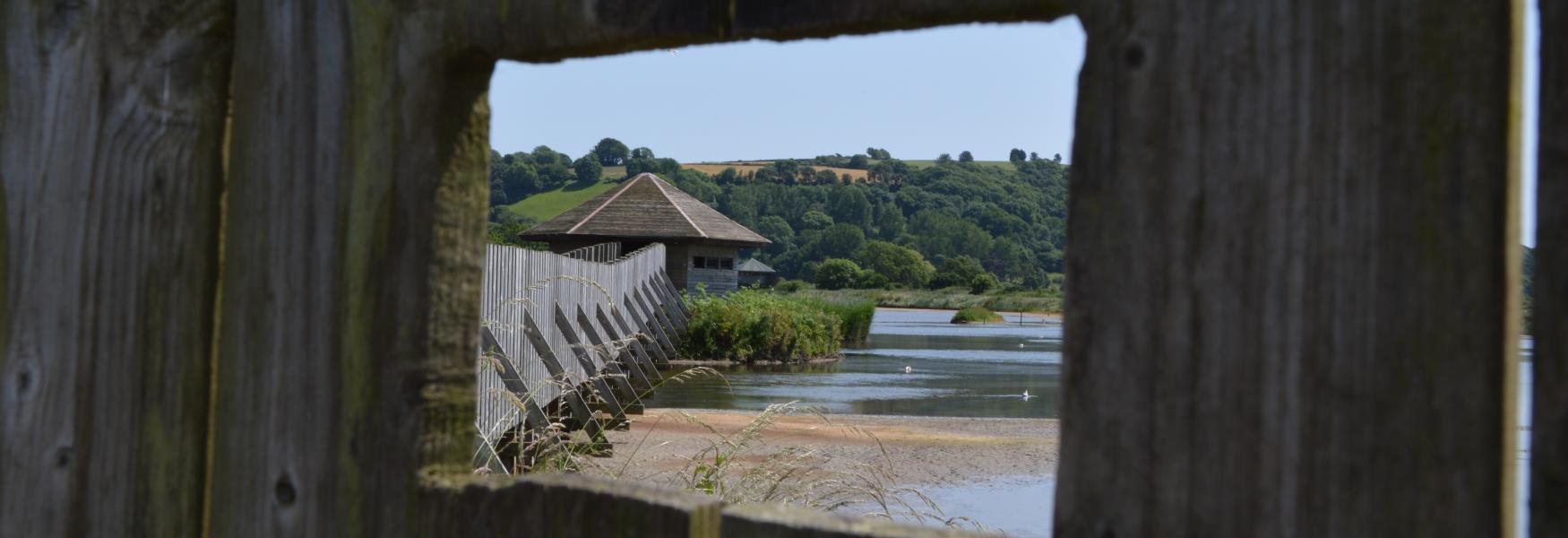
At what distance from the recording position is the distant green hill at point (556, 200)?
128 metres

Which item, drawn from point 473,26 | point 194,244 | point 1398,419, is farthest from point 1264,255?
point 194,244

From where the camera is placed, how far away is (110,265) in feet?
5.33

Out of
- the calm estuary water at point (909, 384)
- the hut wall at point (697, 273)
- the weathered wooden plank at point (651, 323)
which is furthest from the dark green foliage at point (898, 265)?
the weathered wooden plank at point (651, 323)

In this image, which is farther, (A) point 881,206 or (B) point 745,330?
(A) point 881,206

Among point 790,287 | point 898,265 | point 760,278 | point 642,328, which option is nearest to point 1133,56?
point 642,328

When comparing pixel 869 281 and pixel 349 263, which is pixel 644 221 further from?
pixel 869 281

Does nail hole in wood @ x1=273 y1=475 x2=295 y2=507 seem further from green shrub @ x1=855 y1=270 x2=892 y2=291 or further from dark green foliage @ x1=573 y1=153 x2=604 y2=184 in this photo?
dark green foliage @ x1=573 y1=153 x2=604 y2=184

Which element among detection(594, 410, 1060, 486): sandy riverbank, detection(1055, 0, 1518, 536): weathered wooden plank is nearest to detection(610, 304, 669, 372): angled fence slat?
detection(594, 410, 1060, 486): sandy riverbank

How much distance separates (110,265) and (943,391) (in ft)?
75.5

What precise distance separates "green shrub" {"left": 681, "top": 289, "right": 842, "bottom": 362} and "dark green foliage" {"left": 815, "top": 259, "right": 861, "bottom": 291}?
6464cm

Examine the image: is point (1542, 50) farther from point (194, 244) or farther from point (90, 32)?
point (90, 32)

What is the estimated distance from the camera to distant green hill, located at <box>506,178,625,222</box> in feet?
422

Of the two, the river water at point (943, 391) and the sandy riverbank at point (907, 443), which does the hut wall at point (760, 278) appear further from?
the sandy riverbank at point (907, 443)

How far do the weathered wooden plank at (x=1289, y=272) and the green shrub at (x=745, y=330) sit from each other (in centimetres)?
2985
